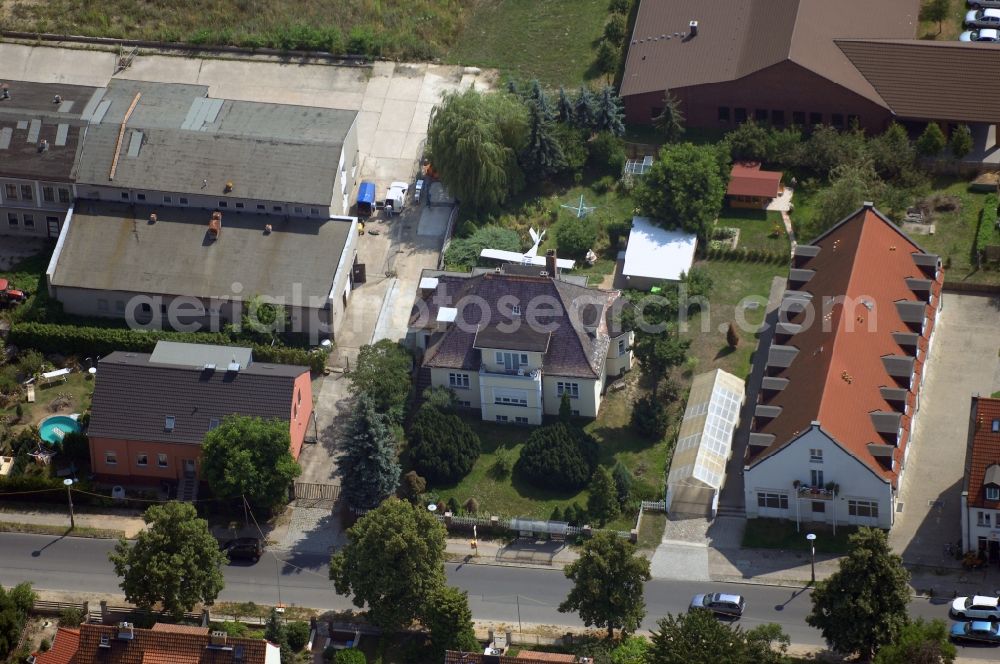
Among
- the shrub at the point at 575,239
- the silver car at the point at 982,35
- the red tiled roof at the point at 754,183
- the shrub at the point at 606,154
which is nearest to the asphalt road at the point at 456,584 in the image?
the shrub at the point at 575,239

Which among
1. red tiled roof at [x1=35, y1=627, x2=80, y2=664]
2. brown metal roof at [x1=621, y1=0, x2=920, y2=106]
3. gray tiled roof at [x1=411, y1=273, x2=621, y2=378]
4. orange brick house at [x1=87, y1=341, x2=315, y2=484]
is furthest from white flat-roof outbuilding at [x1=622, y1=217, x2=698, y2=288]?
red tiled roof at [x1=35, y1=627, x2=80, y2=664]

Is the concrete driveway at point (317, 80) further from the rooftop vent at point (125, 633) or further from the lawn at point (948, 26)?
the rooftop vent at point (125, 633)

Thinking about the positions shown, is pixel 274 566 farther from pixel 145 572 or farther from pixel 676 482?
pixel 676 482

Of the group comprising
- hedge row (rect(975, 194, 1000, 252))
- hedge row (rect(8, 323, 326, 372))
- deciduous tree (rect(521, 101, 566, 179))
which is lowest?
hedge row (rect(8, 323, 326, 372))

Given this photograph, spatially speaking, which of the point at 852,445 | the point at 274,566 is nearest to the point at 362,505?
the point at 274,566

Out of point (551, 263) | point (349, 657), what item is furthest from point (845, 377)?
point (349, 657)

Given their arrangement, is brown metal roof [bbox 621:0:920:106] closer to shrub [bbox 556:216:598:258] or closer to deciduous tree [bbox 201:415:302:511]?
shrub [bbox 556:216:598:258]
